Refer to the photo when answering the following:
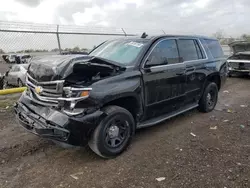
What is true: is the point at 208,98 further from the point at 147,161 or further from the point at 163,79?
the point at 147,161

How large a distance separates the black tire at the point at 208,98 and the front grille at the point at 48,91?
373 cm

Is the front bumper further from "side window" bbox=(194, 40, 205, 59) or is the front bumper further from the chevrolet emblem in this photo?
"side window" bbox=(194, 40, 205, 59)

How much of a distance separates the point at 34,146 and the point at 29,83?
3.58 ft

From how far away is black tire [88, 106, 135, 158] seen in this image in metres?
3.47

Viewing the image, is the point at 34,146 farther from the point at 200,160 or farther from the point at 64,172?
the point at 200,160

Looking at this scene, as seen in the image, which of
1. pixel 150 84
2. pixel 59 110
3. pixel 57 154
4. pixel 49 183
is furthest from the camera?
pixel 150 84

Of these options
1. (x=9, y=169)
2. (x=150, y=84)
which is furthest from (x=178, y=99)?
(x=9, y=169)

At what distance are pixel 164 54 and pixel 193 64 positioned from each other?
0.98 metres

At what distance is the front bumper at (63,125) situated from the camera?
321 cm

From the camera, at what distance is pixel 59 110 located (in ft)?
11.0

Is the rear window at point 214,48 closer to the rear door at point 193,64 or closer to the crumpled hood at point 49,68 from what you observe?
the rear door at point 193,64

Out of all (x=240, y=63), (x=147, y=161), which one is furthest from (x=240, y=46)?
(x=147, y=161)

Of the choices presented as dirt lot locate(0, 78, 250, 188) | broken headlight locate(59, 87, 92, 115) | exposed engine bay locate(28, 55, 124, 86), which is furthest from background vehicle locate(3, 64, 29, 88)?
broken headlight locate(59, 87, 92, 115)

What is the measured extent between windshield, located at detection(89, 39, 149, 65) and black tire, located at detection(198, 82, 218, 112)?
2.29m
